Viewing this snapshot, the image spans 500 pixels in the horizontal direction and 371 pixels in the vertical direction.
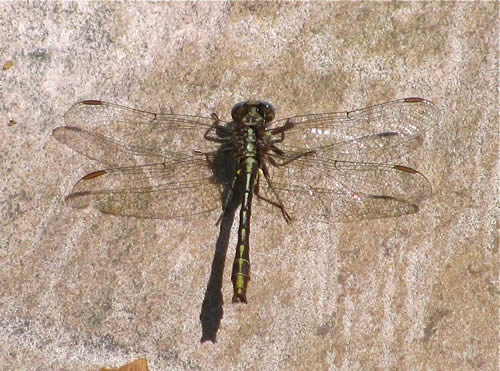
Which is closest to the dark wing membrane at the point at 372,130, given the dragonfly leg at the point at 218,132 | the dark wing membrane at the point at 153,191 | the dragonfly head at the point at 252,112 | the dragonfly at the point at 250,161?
the dragonfly at the point at 250,161

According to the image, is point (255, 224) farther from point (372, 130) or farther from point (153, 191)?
point (372, 130)

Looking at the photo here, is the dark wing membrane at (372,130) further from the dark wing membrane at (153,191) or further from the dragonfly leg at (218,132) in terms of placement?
the dark wing membrane at (153,191)

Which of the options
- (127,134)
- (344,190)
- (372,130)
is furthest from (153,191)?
(372,130)

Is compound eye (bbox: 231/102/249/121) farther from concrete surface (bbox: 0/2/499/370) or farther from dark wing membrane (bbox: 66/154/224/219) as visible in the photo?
dark wing membrane (bbox: 66/154/224/219)

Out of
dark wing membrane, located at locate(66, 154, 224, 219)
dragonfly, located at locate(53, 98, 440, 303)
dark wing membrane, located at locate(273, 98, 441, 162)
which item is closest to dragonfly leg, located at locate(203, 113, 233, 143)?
dragonfly, located at locate(53, 98, 440, 303)

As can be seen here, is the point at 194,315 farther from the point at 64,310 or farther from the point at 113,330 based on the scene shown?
the point at 64,310
